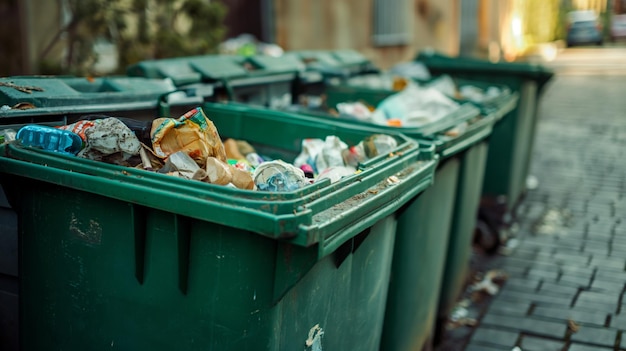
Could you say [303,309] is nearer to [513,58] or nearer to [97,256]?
[97,256]

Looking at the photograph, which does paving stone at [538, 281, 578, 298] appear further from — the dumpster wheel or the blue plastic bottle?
the blue plastic bottle

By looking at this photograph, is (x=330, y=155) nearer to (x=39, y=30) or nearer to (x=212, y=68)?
(x=212, y=68)

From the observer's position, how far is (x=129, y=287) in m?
2.15

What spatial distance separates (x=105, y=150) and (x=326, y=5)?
9.35 meters

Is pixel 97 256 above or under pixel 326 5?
under

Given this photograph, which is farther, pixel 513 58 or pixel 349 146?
pixel 513 58

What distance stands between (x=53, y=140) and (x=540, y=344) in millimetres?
2804

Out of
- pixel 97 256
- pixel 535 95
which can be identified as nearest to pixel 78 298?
pixel 97 256

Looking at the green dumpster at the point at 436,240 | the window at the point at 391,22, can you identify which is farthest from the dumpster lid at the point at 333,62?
the window at the point at 391,22

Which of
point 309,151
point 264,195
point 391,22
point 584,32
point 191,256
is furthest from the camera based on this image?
point 584,32

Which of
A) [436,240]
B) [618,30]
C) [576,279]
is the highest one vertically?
[618,30]

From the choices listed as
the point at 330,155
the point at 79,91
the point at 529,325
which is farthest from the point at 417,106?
the point at 79,91

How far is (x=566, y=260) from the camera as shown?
199 inches

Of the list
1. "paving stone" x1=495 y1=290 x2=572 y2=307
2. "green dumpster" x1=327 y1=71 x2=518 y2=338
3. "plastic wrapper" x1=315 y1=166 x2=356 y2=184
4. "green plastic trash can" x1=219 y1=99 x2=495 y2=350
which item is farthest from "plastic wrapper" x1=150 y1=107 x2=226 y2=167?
"paving stone" x1=495 y1=290 x2=572 y2=307
